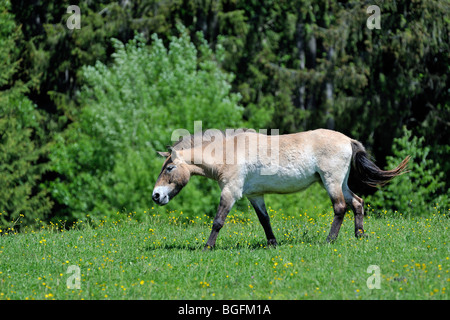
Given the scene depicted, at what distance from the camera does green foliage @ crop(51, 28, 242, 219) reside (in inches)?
1179

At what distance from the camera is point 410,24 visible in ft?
89.8

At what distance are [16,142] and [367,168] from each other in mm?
23220

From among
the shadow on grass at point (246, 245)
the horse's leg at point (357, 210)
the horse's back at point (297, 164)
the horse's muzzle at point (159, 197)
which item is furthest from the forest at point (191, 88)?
the horse's muzzle at point (159, 197)

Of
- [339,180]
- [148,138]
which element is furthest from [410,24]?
[339,180]

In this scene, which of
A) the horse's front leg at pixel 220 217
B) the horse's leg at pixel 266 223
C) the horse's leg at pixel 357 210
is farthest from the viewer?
the horse's leg at pixel 357 210

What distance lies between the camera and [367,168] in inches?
444

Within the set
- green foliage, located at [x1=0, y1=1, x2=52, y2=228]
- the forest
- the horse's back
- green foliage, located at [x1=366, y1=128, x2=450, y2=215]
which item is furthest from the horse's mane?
green foliage, located at [x1=0, y1=1, x2=52, y2=228]

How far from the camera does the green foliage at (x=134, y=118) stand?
2995 centimetres

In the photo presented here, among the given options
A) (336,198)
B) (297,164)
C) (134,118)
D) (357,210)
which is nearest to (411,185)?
(134,118)

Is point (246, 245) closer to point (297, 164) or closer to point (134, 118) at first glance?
point (297, 164)

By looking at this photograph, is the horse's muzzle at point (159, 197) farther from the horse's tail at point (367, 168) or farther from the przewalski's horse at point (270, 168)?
the horse's tail at point (367, 168)

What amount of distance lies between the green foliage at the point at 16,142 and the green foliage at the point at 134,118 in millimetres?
1213

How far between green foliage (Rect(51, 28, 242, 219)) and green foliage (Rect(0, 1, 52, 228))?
3.98 feet
